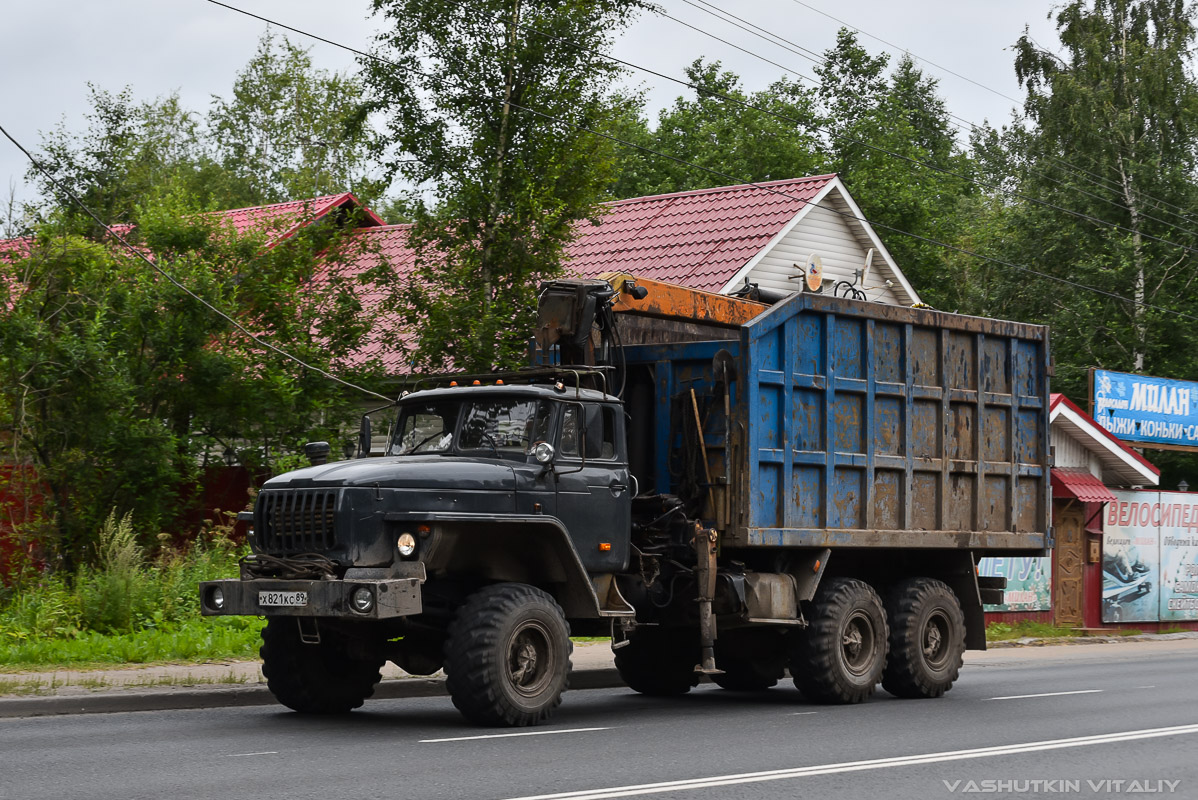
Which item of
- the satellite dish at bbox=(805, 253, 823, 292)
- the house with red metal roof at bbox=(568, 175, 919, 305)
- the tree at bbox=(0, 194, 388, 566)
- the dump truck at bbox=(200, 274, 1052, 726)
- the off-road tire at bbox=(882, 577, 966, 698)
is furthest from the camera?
the house with red metal roof at bbox=(568, 175, 919, 305)

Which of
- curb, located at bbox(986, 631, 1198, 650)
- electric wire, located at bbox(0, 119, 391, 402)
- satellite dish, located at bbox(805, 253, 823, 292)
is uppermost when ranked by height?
satellite dish, located at bbox(805, 253, 823, 292)

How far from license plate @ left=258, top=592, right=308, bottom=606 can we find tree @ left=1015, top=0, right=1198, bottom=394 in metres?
34.6

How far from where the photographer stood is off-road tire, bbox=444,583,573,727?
10.8 meters

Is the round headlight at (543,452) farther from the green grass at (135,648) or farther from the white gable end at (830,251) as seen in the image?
the white gable end at (830,251)

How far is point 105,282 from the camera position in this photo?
19.2 meters

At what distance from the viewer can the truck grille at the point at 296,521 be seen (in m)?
11.0

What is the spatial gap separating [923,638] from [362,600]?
262 inches

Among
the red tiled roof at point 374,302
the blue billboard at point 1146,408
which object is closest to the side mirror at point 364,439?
the red tiled roof at point 374,302

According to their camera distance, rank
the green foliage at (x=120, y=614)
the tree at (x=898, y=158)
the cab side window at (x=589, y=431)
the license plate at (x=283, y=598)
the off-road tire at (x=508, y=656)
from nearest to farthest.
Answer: the license plate at (x=283, y=598) < the off-road tire at (x=508, y=656) < the cab side window at (x=589, y=431) < the green foliage at (x=120, y=614) < the tree at (x=898, y=158)

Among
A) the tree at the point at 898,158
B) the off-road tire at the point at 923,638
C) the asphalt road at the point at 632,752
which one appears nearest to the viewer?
the asphalt road at the point at 632,752

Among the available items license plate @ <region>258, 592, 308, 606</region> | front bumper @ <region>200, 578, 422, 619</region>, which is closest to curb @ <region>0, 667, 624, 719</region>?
front bumper @ <region>200, 578, 422, 619</region>

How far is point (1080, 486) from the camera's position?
2811 centimetres

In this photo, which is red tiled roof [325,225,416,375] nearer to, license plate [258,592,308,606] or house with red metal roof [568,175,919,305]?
house with red metal roof [568,175,919,305]

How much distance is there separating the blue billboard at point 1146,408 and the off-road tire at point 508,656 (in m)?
21.8
